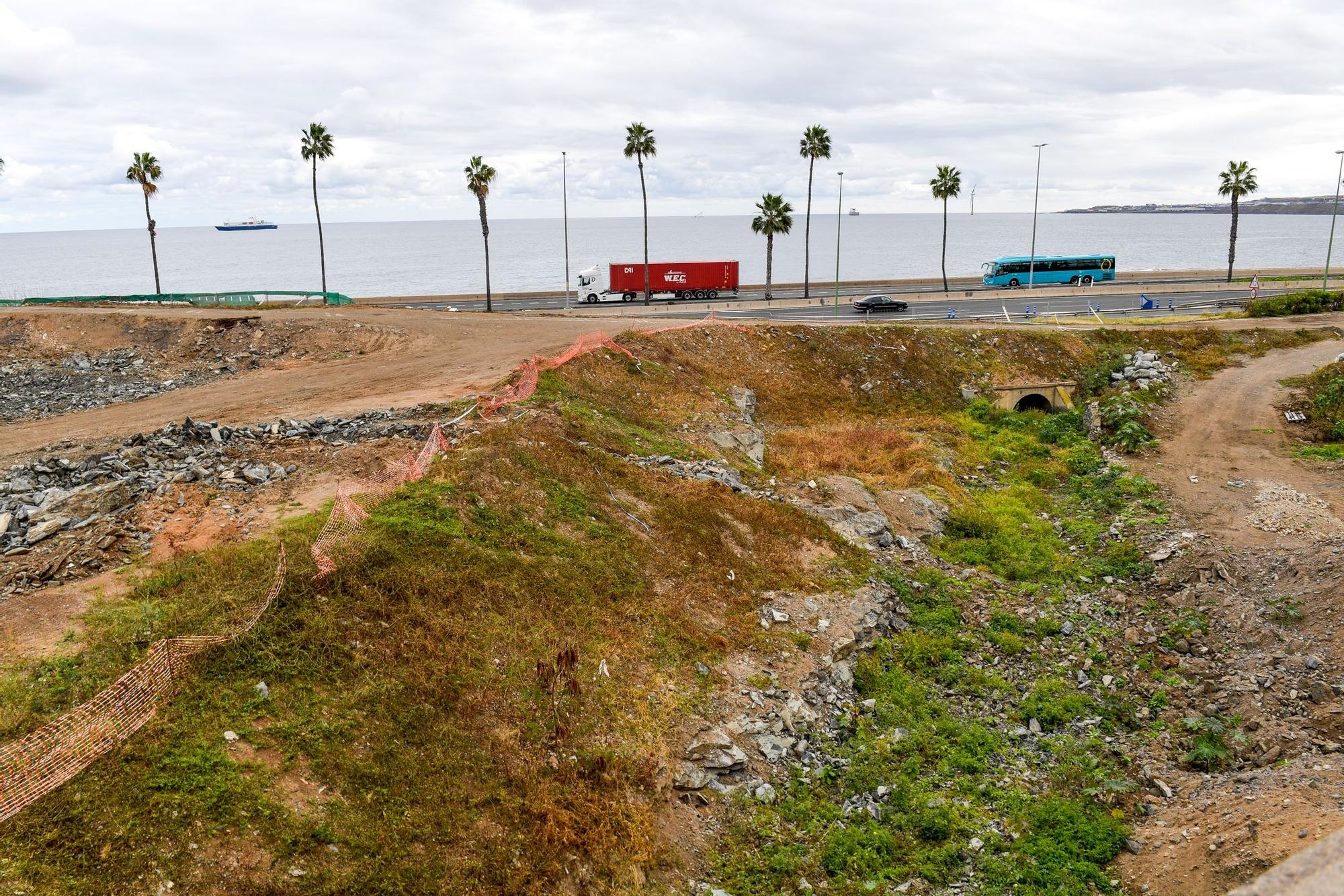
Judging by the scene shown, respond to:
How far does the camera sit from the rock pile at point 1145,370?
Result: 4222 centimetres

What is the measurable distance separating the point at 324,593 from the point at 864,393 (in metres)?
33.4

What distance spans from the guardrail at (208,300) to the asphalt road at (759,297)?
9.80 metres

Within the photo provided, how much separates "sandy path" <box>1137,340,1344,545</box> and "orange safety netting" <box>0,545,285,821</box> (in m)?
28.6

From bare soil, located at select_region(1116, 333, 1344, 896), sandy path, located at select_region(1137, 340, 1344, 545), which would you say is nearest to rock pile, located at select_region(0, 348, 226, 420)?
bare soil, located at select_region(1116, 333, 1344, 896)

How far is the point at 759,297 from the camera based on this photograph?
8350 centimetres

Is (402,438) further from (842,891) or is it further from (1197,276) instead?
(1197,276)

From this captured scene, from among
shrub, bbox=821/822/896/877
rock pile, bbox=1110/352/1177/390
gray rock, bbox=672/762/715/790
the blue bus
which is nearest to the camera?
shrub, bbox=821/822/896/877

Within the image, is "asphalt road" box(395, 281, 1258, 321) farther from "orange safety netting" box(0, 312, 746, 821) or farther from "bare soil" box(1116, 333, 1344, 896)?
"orange safety netting" box(0, 312, 746, 821)

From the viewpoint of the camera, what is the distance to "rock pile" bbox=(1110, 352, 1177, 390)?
139 feet

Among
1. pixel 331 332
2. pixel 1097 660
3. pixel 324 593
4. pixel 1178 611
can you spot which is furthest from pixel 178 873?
pixel 331 332

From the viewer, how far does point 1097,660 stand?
21359 millimetres

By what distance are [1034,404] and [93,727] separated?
43.4 meters

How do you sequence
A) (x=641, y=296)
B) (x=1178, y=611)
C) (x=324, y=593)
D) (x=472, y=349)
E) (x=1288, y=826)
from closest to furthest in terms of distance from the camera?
(x=1288, y=826)
(x=324, y=593)
(x=1178, y=611)
(x=472, y=349)
(x=641, y=296)

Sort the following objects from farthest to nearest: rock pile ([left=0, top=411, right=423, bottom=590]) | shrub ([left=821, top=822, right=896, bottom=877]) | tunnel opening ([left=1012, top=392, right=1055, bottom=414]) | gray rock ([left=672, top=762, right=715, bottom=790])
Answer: tunnel opening ([left=1012, top=392, right=1055, bottom=414])
rock pile ([left=0, top=411, right=423, bottom=590])
gray rock ([left=672, top=762, right=715, bottom=790])
shrub ([left=821, top=822, right=896, bottom=877])
